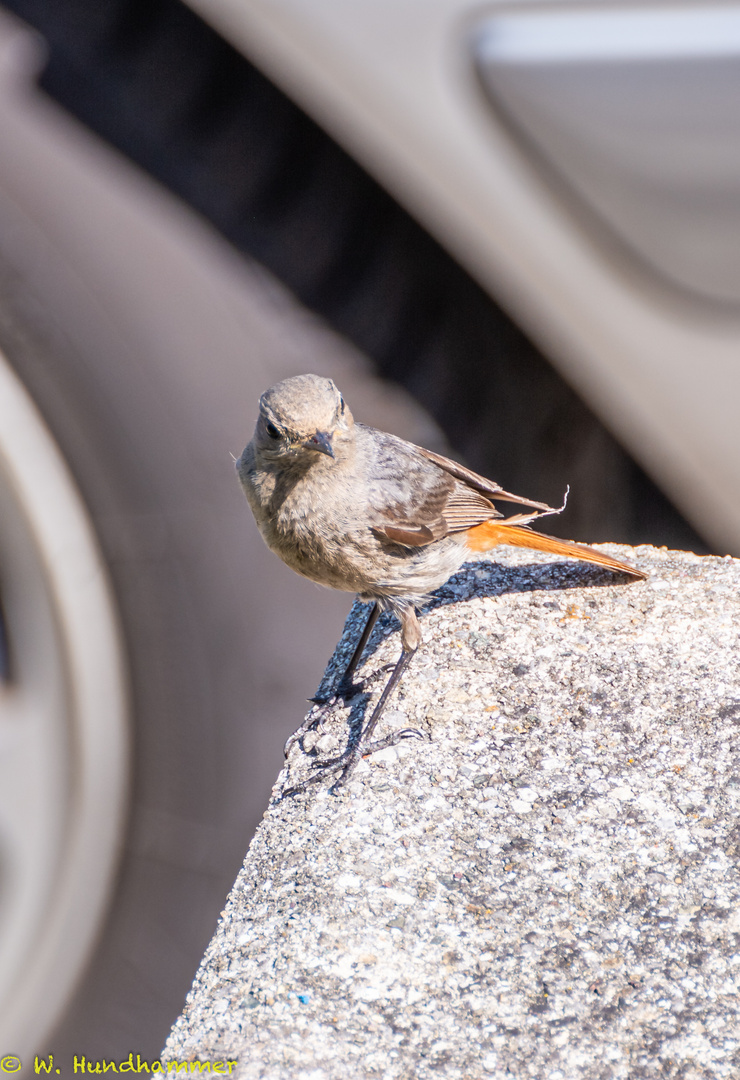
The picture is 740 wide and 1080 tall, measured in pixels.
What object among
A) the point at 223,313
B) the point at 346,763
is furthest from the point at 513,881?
the point at 223,313

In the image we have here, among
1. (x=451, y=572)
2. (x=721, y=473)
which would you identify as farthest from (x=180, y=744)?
(x=721, y=473)

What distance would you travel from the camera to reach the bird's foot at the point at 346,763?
227 cm

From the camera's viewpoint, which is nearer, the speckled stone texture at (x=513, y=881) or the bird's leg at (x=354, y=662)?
the speckled stone texture at (x=513, y=881)

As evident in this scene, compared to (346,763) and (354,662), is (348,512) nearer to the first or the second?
(354,662)

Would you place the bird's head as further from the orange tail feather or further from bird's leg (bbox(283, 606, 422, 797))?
the orange tail feather

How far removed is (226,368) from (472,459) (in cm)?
96

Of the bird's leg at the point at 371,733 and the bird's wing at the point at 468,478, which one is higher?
the bird's wing at the point at 468,478

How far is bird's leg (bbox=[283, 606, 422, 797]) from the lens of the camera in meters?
2.29

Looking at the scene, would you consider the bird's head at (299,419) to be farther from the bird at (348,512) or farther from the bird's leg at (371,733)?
the bird's leg at (371,733)

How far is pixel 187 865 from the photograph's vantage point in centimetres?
315

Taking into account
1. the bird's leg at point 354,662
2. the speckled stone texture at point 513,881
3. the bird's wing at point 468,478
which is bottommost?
the speckled stone texture at point 513,881

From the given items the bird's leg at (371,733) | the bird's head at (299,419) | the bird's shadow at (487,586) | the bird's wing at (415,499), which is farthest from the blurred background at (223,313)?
the bird's leg at (371,733)

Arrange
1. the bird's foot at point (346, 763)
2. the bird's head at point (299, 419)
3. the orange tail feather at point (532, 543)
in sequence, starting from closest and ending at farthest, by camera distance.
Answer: the bird's foot at point (346, 763), the bird's head at point (299, 419), the orange tail feather at point (532, 543)

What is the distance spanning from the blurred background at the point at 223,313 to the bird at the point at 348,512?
0.50m
